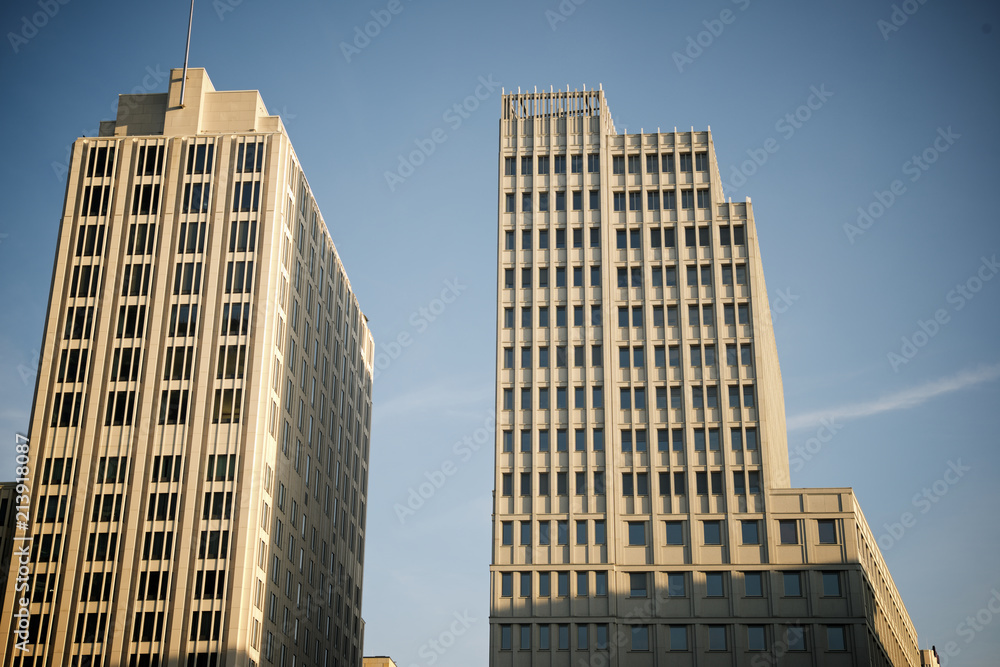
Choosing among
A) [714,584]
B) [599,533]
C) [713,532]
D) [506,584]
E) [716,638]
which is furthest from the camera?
[599,533]

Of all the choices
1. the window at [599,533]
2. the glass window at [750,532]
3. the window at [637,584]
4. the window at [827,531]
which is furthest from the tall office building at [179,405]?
the window at [827,531]

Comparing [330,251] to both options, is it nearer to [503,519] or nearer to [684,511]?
[503,519]

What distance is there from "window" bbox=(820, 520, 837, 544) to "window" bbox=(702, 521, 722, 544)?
9.13 meters

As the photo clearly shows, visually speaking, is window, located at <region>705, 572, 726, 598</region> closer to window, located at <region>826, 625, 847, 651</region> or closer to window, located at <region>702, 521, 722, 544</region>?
window, located at <region>702, 521, 722, 544</region>

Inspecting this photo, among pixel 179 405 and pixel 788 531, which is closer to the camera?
pixel 788 531

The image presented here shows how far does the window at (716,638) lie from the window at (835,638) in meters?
9.13

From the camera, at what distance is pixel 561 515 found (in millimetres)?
109312

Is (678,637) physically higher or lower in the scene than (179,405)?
lower

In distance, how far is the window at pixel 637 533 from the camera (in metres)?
108

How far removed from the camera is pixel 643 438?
111875 millimetres

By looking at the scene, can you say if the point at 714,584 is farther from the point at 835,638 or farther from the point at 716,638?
the point at 835,638

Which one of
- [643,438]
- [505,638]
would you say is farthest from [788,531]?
[505,638]

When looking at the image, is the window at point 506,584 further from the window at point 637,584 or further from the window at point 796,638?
the window at point 796,638

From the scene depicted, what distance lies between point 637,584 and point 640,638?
4.98 m
